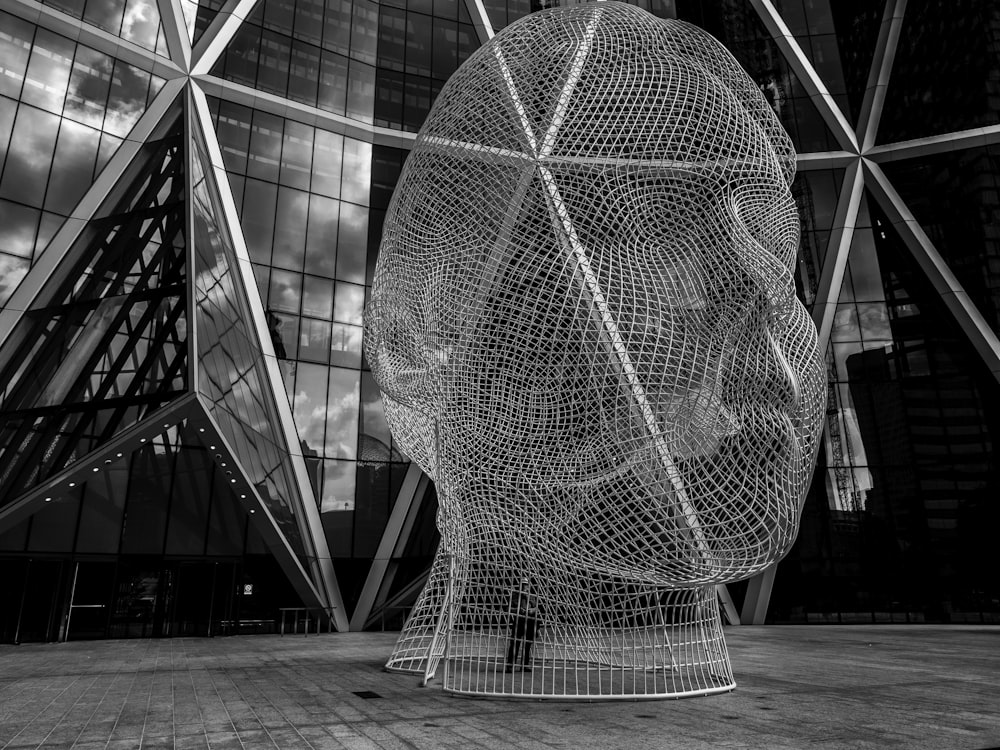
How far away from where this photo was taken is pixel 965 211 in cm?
2250

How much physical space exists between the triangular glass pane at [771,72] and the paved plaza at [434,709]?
17760 millimetres

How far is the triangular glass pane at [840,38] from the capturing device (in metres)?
24.4

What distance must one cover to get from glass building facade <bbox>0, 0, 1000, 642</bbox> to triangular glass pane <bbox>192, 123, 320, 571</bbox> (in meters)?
0.11

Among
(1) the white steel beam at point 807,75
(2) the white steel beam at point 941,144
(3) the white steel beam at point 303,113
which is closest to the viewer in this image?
(3) the white steel beam at point 303,113

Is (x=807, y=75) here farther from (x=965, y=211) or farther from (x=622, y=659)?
(x=622, y=659)

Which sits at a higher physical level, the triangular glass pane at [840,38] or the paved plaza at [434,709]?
the triangular glass pane at [840,38]

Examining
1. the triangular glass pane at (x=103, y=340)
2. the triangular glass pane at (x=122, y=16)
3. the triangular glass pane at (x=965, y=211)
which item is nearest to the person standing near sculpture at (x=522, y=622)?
the triangular glass pane at (x=103, y=340)

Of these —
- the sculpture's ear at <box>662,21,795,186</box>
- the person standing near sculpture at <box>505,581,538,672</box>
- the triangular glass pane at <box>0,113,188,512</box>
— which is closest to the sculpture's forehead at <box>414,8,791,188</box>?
the sculpture's ear at <box>662,21,795,186</box>

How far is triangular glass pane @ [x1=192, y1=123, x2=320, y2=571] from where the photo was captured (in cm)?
1586

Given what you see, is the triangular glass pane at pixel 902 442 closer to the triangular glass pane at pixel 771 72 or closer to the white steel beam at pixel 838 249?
the white steel beam at pixel 838 249

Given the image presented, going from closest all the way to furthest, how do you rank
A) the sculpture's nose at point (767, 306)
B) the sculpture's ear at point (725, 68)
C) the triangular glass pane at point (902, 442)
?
the sculpture's nose at point (767, 306) → the sculpture's ear at point (725, 68) → the triangular glass pane at point (902, 442)

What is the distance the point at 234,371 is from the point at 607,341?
39.8 ft

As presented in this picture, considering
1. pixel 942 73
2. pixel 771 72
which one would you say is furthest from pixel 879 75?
pixel 771 72

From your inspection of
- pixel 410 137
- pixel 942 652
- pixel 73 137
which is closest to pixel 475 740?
pixel 942 652
